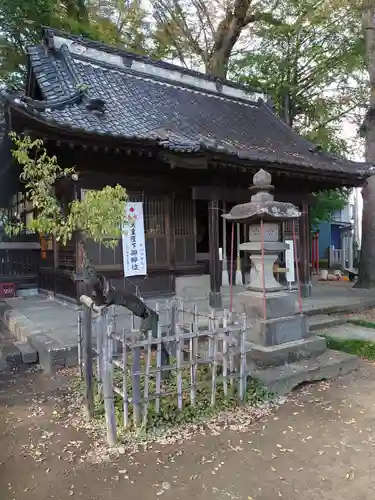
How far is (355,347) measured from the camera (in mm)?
6309

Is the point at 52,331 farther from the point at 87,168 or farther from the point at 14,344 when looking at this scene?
the point at 87,168

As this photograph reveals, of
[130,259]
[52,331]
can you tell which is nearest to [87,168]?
[130,259]

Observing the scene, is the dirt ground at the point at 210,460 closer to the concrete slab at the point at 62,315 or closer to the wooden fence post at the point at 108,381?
the wooden fence post at the point at 108,381

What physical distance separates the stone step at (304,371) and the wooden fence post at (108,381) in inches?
75.4

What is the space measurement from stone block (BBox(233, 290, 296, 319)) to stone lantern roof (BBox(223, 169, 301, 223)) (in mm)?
1082

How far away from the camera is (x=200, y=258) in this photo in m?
10.1

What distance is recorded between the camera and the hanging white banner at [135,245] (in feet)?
27.2

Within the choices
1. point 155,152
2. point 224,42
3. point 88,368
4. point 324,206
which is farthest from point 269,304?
point 324,206

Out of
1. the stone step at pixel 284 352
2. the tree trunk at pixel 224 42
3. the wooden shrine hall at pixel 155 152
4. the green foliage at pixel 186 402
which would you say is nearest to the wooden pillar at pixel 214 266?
the wooden shrine hall at pixel 155 152

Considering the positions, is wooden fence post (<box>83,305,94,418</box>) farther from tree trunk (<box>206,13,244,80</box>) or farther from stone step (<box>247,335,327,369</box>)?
tree trunk (<box>206,13,244,80</box>)

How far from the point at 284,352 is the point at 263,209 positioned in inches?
76.5

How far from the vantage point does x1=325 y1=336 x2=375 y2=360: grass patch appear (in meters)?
6.12

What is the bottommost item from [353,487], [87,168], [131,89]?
[353,487]

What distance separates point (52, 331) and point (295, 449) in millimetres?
4437
